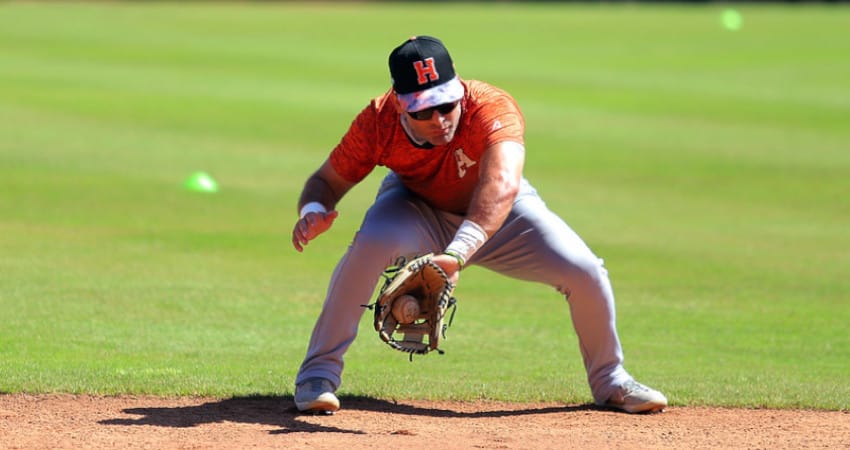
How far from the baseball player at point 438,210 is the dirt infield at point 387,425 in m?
0.20

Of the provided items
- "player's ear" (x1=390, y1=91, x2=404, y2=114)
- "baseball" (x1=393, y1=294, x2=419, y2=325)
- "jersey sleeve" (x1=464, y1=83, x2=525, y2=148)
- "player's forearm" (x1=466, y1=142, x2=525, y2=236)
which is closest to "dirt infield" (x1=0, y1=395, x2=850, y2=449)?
"baseball" (x1=393, y1=294, x2=419, y2=325)

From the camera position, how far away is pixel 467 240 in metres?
5.59

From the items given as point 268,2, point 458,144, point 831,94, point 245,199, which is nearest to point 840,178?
point 245,199

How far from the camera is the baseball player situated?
577cm

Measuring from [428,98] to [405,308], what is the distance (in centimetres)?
91

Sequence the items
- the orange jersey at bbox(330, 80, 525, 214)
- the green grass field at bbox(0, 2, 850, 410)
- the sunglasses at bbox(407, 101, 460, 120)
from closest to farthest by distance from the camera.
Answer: the sunglasses at bbox(407, 101, 460, 120)
the orange jersey at bbox(330, 80, 525, 214)
the green grass field at bbox(0, 2, 850, 410)

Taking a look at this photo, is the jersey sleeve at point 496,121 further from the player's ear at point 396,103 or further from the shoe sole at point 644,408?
the shoe sole at point 644,408

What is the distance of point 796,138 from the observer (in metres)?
17.9

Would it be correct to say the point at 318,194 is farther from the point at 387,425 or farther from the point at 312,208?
the point at 387,425

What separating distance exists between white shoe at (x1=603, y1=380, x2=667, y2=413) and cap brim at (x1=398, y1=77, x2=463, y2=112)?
5.36ft

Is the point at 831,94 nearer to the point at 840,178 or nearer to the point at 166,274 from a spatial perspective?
the point at 840,178

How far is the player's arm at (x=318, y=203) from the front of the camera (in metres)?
6.04

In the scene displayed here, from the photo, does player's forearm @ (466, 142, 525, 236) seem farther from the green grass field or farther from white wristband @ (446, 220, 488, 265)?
the green grass field

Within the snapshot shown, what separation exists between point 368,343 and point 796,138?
11.5 meters
